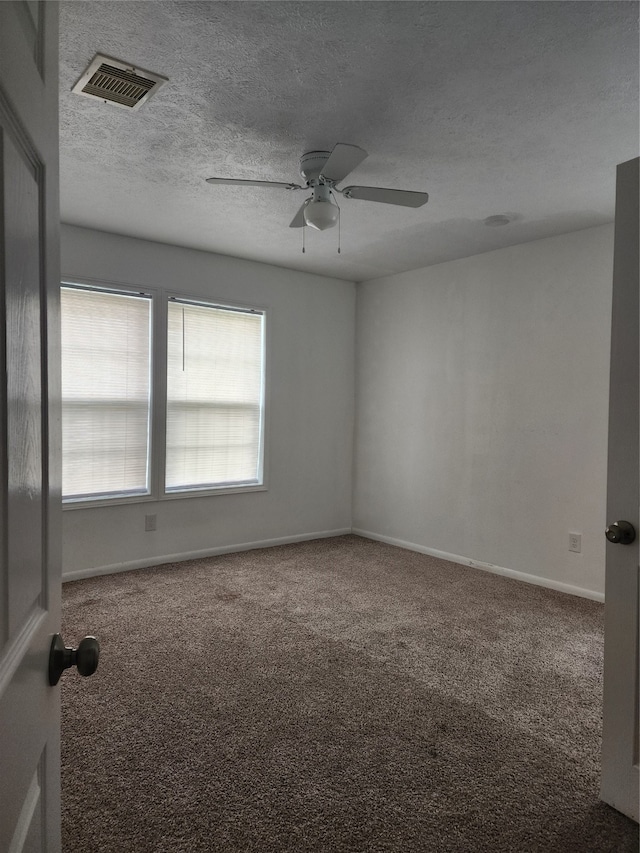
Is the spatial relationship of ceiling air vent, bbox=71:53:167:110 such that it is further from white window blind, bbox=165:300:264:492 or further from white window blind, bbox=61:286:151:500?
white window blind, bbox=165:300:264:492

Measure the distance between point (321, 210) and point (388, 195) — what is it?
1.10ft

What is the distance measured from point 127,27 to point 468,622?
133 inches


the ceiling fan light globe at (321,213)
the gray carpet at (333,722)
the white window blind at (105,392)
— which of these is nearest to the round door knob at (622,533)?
the gray carpet at (333,722)

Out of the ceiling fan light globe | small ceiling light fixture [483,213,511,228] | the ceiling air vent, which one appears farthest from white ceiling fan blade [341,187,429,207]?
small ceiling light fixture [483,213,511,228]

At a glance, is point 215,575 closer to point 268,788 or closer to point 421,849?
point 268,788

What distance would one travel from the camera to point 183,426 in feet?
15.3

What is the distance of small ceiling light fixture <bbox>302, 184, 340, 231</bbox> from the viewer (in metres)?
2.79

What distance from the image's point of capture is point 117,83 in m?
2.22

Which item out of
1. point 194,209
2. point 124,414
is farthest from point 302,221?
point 124,414

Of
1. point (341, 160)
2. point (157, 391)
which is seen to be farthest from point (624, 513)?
point (157, 391)

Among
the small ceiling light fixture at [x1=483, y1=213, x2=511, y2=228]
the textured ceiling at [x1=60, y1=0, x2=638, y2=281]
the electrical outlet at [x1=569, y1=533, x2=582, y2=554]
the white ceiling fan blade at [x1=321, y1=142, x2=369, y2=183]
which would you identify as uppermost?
the small ceiling light fixture at [x1=483, y1=213, x2=511, y2=228]

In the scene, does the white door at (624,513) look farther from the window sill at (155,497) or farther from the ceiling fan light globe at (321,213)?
the window sill at (155,497)

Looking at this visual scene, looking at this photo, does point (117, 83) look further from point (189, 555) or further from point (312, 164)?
point (189, 555)

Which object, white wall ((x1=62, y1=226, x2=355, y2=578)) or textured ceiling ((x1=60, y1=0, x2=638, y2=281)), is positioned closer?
textured ceiling ((x1=60, y1=0, x2=638, y2=281))
